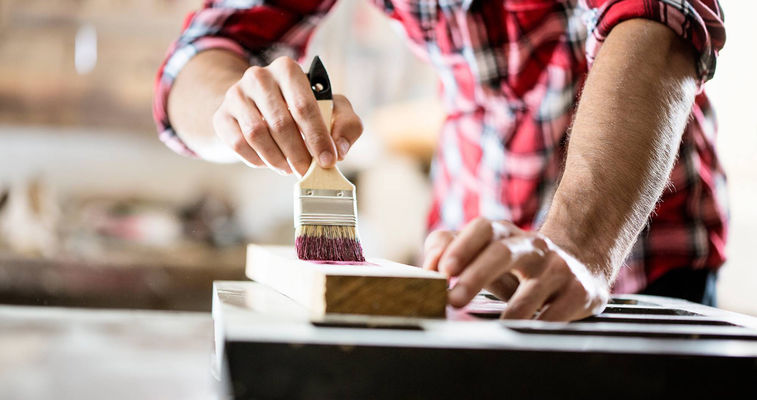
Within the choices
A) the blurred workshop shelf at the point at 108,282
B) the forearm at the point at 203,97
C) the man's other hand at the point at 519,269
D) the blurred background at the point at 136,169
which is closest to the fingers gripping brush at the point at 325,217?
the man's other hand at the point at 519,269

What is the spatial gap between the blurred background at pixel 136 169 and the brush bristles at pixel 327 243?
1.71 m

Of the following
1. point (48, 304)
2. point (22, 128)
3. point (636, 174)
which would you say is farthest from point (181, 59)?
point (22, 128)

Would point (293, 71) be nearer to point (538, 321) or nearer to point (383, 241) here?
point (538, 321)

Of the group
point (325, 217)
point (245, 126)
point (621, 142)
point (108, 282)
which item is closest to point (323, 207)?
point (325, 217)

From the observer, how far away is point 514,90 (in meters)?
1.07

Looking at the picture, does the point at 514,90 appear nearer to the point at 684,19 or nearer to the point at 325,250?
the point at 684,19

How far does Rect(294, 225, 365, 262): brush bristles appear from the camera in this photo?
2.25ft

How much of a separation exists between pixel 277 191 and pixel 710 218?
7.14 feet

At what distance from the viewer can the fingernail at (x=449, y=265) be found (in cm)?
54

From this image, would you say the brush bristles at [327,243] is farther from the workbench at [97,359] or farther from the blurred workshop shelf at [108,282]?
the blurred workshop shelf at [108,282]

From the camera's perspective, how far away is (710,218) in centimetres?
102

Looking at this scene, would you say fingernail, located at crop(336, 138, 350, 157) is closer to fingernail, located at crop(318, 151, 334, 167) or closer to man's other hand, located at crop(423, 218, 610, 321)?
fingernail, located at crop(318, 151, 334, 167)

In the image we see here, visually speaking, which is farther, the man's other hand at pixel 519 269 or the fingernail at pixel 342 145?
the fingernail at pixel 342 145

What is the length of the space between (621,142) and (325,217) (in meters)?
0.29
